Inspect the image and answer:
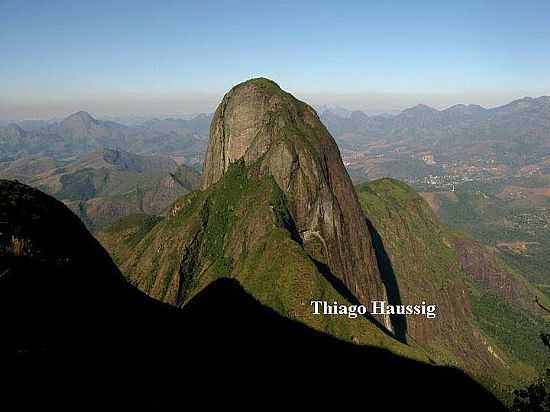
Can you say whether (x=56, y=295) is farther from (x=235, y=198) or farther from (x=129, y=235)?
(x=129, y=235)

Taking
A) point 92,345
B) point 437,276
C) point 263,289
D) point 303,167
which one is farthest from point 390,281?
point 92,345

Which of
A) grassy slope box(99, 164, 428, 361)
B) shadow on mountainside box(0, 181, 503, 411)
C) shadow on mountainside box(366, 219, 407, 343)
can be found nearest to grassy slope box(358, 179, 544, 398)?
shadow on mountainside box(366, 219, 407, 343)

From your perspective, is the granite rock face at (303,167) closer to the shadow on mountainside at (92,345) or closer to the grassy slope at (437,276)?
the grassy slope at (437,276)

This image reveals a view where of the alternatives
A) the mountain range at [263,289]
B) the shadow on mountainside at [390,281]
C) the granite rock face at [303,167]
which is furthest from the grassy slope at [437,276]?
the granite rock face at [303,167]

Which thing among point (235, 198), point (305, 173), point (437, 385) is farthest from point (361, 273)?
point (437, 385)

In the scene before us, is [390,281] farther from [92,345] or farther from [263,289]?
[92,345]

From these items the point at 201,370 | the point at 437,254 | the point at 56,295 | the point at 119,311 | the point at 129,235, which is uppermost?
the point at 56,295

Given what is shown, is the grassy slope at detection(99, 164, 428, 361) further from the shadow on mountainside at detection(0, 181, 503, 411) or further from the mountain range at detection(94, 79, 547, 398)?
the shadow on mountainside at detection(0, 181, 503, 411)
